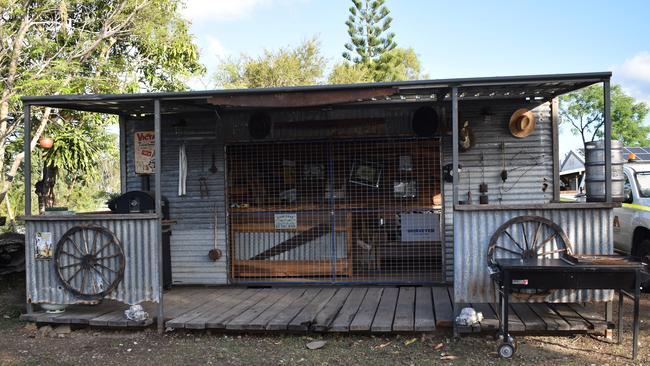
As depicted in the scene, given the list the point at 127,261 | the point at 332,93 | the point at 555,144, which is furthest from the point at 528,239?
the point at 127,261

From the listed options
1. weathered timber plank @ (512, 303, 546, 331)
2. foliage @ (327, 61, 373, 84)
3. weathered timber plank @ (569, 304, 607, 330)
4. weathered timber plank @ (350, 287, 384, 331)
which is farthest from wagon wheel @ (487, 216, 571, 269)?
foliage @ (327, 61, 373, 84)

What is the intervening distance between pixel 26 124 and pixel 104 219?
59.1 inches

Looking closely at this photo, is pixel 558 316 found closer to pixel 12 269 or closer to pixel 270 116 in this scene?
pixel 270 116

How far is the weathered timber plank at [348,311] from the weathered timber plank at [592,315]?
253cm

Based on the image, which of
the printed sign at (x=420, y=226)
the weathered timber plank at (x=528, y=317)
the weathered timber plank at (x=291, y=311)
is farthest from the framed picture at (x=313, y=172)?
the weathered timber plank at (x=528, y=317)

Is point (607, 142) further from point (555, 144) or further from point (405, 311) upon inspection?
point (405, 311)

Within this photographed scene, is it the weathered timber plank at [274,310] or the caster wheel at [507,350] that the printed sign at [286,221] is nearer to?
the weathered timber plank at [274,310]

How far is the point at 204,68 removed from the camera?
17078 mm

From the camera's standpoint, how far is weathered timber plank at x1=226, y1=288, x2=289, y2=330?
624cm

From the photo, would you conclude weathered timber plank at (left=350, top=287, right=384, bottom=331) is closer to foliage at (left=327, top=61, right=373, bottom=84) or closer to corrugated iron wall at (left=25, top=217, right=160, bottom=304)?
corrugated iron wall at (left=25, top=217, right=160, bottom=304)

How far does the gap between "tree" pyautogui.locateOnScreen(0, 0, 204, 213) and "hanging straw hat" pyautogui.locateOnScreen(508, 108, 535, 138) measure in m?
8.47

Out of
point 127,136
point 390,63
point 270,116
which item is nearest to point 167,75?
point 127,136

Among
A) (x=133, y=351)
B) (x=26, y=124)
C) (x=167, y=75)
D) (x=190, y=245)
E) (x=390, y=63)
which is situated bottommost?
(x=133, y=351)

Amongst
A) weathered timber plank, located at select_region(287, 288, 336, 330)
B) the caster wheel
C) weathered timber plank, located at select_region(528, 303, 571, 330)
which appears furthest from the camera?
weathered timber plank, located at select_region(287, 288, 336, 330)
